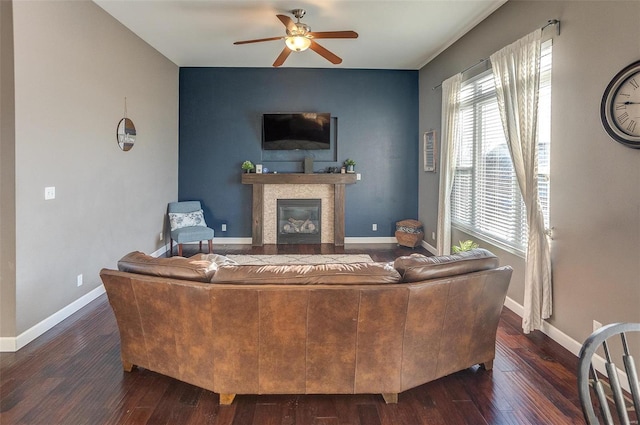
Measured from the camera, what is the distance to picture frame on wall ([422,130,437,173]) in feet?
19.1

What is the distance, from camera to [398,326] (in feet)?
6.79

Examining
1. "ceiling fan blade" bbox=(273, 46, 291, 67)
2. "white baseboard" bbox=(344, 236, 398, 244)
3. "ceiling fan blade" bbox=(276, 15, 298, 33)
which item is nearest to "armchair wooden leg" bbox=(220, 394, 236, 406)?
"ceiling fan blade" bbox=(276, 15, 298, 33)

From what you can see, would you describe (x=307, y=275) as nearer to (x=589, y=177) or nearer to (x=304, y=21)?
(x=589, y=177)

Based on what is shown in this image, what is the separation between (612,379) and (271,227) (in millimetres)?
5915

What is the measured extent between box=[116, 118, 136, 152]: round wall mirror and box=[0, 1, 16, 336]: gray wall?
5.27 feet

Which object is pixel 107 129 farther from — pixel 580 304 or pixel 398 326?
pixel 580 304

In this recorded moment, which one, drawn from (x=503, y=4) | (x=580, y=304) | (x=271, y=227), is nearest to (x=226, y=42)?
(x=271, y=227)

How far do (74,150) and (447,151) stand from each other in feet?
14.3

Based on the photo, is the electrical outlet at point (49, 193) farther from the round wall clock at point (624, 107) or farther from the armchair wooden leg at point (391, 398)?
the round wall clock at point (624, 107)

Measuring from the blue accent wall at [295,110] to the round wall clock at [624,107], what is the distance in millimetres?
4265

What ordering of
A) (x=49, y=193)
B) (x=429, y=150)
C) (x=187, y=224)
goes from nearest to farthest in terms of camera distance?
(x=49, y=193), (x=187, y=224), (x=429, y=150)

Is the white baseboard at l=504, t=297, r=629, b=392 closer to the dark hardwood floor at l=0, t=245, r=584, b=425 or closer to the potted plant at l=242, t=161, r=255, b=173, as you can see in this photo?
the dark hardwood floor at l=0, t=245, r=584, b=425

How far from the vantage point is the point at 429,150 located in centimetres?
607

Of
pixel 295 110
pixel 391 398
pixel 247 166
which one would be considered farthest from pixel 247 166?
pixel 391 398
